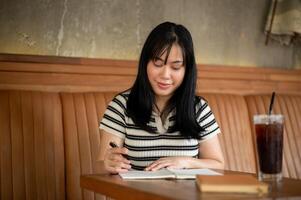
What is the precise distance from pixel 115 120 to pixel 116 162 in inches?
15.0

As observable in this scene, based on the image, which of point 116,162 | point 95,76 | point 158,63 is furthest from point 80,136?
point 116,162

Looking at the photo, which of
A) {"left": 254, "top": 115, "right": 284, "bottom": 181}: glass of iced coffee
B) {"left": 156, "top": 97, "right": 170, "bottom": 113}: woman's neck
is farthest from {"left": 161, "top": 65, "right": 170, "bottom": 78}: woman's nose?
{"left": 254, "top": 115, "right": 284, "bottom": 181}: glass of iced coffee

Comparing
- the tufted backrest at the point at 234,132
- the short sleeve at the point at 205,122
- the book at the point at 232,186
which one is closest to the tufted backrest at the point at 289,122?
the tufted backrest at the point at 234,132

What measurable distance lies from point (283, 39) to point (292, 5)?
0.23 m

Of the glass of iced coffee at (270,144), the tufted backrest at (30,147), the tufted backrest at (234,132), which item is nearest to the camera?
the glass of iced coffee at (270,144)

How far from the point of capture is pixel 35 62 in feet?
7.91

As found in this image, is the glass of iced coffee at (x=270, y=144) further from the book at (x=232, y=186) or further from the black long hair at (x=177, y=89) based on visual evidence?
the black long hair at (x=177, y=89)

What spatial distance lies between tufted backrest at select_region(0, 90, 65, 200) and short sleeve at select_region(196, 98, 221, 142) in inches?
27.0

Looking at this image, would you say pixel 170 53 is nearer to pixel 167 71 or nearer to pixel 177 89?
pixel 167 71

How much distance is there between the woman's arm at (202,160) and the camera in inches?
63.4

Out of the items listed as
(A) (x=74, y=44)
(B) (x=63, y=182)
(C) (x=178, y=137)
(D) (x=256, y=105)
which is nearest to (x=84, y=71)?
(A) (x=74, y=44)

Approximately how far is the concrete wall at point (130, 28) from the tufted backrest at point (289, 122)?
1.11ft

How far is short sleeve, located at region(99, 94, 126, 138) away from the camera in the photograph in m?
1.93

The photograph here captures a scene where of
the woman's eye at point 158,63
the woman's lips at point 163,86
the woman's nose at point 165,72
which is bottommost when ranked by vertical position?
the woman's lips at point 163,86
